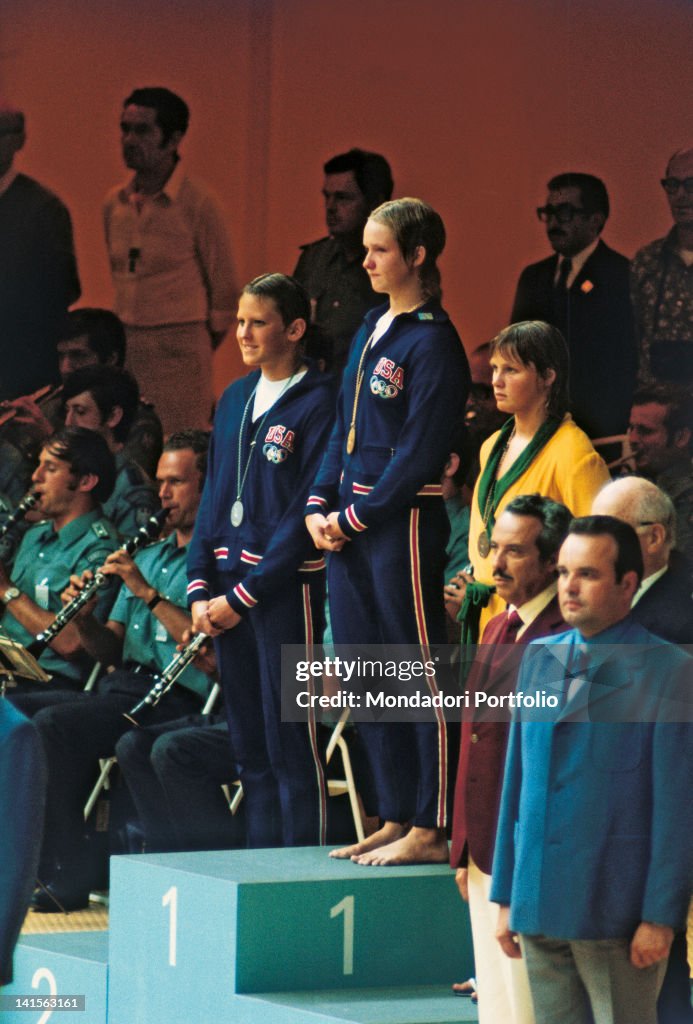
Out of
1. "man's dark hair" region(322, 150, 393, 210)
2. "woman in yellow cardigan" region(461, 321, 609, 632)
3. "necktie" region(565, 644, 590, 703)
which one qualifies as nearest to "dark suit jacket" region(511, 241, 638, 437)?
"man's dark hair" region(322, 150, 393, 210)

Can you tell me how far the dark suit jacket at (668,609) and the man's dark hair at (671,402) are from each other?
147cm

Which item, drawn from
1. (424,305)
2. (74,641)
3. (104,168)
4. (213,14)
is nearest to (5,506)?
(74,641)

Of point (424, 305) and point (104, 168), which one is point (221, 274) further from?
point (424, 305)

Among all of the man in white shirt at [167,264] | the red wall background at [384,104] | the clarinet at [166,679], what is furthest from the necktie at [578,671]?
the man in white shirt at [167,264]

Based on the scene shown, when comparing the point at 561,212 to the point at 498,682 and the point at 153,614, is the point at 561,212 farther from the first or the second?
the point at 498,682

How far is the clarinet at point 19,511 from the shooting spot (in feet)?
18.1

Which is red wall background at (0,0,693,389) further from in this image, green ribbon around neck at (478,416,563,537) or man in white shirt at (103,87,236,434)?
green ribbon around neck at (478,416,563,537)

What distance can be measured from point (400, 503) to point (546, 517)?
54cm

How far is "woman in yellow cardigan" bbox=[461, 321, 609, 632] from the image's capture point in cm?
362

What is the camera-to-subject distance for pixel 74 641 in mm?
5344

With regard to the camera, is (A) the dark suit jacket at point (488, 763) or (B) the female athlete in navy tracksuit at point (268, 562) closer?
(A) the dark suit jacket at point (488, 763)

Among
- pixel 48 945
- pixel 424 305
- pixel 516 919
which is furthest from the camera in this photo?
pixel 48 945

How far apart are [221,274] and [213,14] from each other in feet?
2.73

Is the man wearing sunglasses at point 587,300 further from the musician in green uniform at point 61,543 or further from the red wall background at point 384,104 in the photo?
the musician in green uniform at point 61,543
